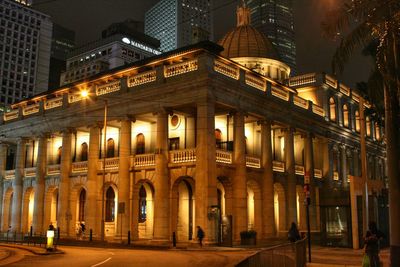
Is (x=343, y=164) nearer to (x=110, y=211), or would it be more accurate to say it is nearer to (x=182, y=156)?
(x=182, y=156)

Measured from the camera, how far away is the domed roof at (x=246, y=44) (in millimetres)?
56062

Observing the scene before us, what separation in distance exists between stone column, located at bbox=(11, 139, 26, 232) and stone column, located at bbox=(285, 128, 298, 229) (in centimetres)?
2514

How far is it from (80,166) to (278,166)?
16703 mm

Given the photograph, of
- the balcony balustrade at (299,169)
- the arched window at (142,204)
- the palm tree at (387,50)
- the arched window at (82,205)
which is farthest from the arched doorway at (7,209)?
the palm tree at (387,50)

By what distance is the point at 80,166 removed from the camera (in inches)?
1640

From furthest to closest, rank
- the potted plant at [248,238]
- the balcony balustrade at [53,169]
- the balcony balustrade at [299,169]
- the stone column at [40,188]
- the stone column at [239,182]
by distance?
the balcony balustrade at [53,169] < the balcony balustrade at [299,169] < the stone column at [40,188] < the stone column at [239,182] < the potted plant at [248,238]

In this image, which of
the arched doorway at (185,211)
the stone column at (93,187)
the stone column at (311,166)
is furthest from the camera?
the stone column at (311,166)

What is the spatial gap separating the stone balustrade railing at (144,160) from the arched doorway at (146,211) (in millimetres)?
2784

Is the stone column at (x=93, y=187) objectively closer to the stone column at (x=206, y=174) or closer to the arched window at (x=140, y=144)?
the arched window at (x=140, y=144)

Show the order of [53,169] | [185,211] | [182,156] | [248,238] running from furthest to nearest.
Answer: [53,169]
[185,211]
[182,156]
[248,238]

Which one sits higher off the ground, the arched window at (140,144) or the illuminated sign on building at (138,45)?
the illuminated sign on building at (138,45)

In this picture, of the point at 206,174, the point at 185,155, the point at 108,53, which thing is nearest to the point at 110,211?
the point at 185,155

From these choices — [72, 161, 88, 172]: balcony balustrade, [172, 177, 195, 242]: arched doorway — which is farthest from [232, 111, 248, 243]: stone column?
[72, 161, 88, 172]: balcony balustrade

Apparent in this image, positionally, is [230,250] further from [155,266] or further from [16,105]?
[16,105]
